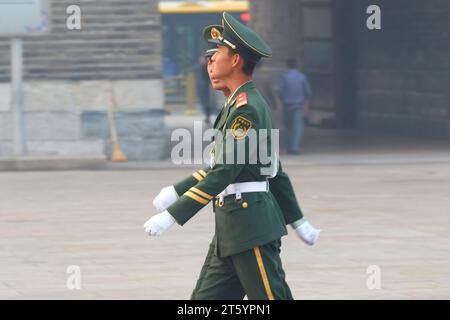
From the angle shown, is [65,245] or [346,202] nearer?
[65,245]

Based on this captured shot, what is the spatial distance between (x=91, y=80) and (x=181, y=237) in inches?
319

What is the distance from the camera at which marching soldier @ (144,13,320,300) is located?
611 centimetres

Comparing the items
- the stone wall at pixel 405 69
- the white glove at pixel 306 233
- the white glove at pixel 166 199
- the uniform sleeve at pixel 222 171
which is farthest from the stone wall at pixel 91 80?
the uniform sleeve at pixel 222 171

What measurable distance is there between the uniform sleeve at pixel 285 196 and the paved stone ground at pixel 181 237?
2538 mm

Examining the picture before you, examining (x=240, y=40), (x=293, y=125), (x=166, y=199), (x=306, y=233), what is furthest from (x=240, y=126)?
(x=293, y=125)

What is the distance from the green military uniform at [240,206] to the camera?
6.11m

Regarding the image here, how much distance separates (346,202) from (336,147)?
8.09 m

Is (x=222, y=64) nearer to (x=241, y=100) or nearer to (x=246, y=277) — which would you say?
(x=241, y=100)

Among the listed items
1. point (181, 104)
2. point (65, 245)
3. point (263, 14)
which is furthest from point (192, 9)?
point (65, 245)

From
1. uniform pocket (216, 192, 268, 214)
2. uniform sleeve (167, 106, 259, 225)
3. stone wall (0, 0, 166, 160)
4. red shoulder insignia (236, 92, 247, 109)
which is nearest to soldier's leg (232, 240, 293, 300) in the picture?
uniform pocket (216, 192, 268, 214)

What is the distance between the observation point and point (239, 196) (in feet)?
20.4

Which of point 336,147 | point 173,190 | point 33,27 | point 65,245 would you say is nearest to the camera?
point 173,190

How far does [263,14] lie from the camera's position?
2880 cm

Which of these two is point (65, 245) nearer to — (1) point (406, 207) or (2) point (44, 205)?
(2) point (44, 205)
